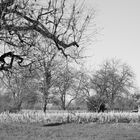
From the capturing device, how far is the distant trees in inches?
1914

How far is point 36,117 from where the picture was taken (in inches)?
842

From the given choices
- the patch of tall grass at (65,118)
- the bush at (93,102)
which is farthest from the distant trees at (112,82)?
the patch of tall grass at (65,118)

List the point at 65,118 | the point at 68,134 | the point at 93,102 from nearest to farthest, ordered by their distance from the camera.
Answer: the point at 68,134 < the point at 65,118 < the point at 93,102

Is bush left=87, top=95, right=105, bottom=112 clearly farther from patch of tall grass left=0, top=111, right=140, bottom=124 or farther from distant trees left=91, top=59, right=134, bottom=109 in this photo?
patch of tall grass left=0, top=111, right=140, bottom=124

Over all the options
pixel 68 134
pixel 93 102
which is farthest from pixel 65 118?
pixel 93 102

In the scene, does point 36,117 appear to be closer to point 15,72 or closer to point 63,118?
point 63,118

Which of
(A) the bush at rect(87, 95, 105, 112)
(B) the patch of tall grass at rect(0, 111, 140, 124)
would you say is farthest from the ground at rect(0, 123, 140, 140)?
(A) the bush at rect(87, 95, 105, 112)

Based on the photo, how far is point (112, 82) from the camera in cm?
4969

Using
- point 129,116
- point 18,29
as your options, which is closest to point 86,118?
point 129,116

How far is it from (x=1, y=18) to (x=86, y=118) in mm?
17044

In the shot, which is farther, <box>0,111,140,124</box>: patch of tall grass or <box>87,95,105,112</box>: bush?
<box>87,95,105,112</box>: bush

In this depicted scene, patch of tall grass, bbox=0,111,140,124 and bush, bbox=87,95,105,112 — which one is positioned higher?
bush, bbox=87,95,105,112

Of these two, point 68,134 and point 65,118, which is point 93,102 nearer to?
point 65,118

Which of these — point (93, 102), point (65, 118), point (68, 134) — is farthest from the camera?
point (93, 102)
